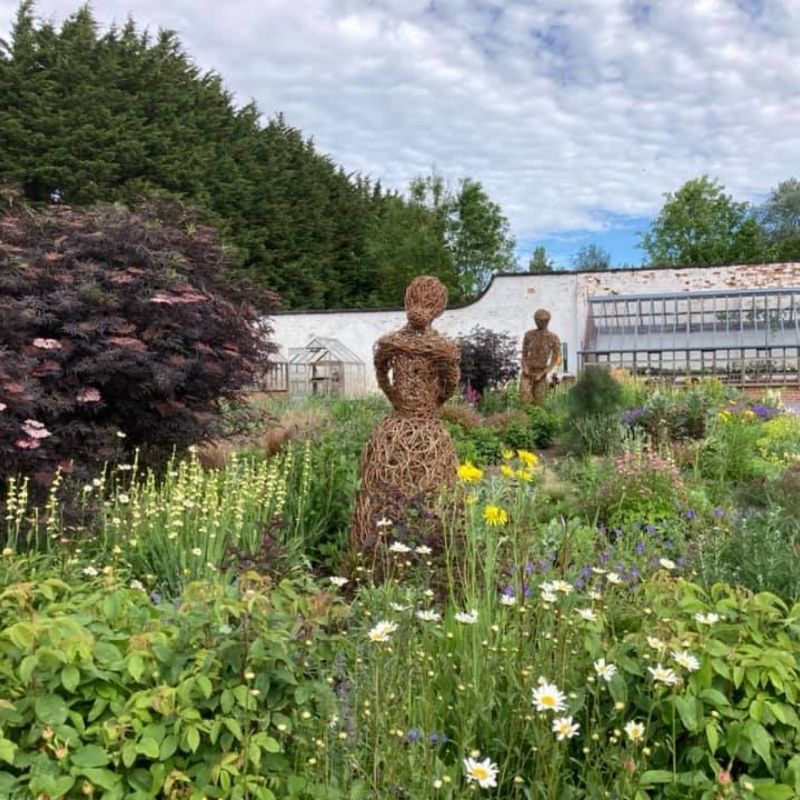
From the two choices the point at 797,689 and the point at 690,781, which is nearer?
the point at 690,781

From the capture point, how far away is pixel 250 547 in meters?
3.58

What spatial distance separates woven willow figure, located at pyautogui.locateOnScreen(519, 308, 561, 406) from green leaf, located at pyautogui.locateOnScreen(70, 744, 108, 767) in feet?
33.1

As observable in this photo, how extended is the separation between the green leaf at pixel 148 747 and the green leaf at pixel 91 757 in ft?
0.22

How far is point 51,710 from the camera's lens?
5.15ft

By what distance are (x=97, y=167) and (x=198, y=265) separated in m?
17.4

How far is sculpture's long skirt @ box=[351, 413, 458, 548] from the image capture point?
375 cm

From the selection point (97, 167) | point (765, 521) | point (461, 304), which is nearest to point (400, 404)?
point (765, 521)

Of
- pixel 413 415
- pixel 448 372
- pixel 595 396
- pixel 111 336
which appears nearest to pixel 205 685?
pixel 413 415

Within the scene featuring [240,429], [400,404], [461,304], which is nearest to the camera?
[400,404]

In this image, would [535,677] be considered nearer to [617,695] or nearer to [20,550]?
[617,695]

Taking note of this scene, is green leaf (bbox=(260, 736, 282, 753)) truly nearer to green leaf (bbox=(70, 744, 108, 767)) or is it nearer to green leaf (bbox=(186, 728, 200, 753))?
green leaf (bbox=(186, 728, 200, 753))

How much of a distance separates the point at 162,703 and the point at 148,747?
0.08 m

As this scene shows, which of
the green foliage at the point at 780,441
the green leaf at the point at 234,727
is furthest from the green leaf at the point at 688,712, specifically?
the green foliage at the point at 780,441

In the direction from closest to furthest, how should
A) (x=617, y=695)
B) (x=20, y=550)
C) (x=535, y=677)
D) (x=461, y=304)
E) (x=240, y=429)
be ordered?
(x=617, y=695)
(x=535, y=677)
(x=20, y=550)
(x=240, y=429)
(x=461, y=304)
